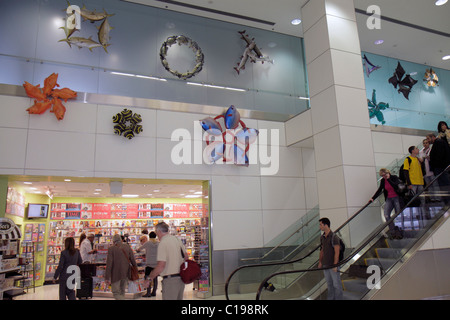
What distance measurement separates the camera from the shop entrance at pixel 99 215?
9.00m

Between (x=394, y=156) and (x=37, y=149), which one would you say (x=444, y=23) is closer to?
(x=394, y=156)

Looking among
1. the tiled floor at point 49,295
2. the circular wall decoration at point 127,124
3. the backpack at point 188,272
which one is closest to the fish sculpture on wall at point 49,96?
the circular wall decoration at point 127,124

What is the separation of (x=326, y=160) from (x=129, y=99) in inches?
197

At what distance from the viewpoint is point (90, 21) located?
9.18m

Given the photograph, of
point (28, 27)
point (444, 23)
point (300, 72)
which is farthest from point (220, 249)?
point (444, 23)

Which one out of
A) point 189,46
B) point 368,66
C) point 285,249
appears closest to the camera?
point 285,249

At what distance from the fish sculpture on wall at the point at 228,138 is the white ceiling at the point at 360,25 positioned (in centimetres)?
124

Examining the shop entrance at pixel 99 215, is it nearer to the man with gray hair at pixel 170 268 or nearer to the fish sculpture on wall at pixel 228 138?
the fish sculpture on wall at pixel 228 138

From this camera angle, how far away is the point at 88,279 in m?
8.37

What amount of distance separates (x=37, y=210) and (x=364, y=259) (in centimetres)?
1124

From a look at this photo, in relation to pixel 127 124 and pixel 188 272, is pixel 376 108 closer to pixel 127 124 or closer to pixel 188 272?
pixel 127 124

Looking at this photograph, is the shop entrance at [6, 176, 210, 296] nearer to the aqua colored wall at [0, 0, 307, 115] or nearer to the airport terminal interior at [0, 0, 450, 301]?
the airport terminal interior at [0, 0, 450, 301]

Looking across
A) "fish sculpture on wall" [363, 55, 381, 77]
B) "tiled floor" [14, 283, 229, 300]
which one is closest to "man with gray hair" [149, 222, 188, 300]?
"tiled floor" [14, 283, 229, 300]

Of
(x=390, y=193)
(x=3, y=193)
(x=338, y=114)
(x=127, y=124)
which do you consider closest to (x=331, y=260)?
(x=390, y=193)
